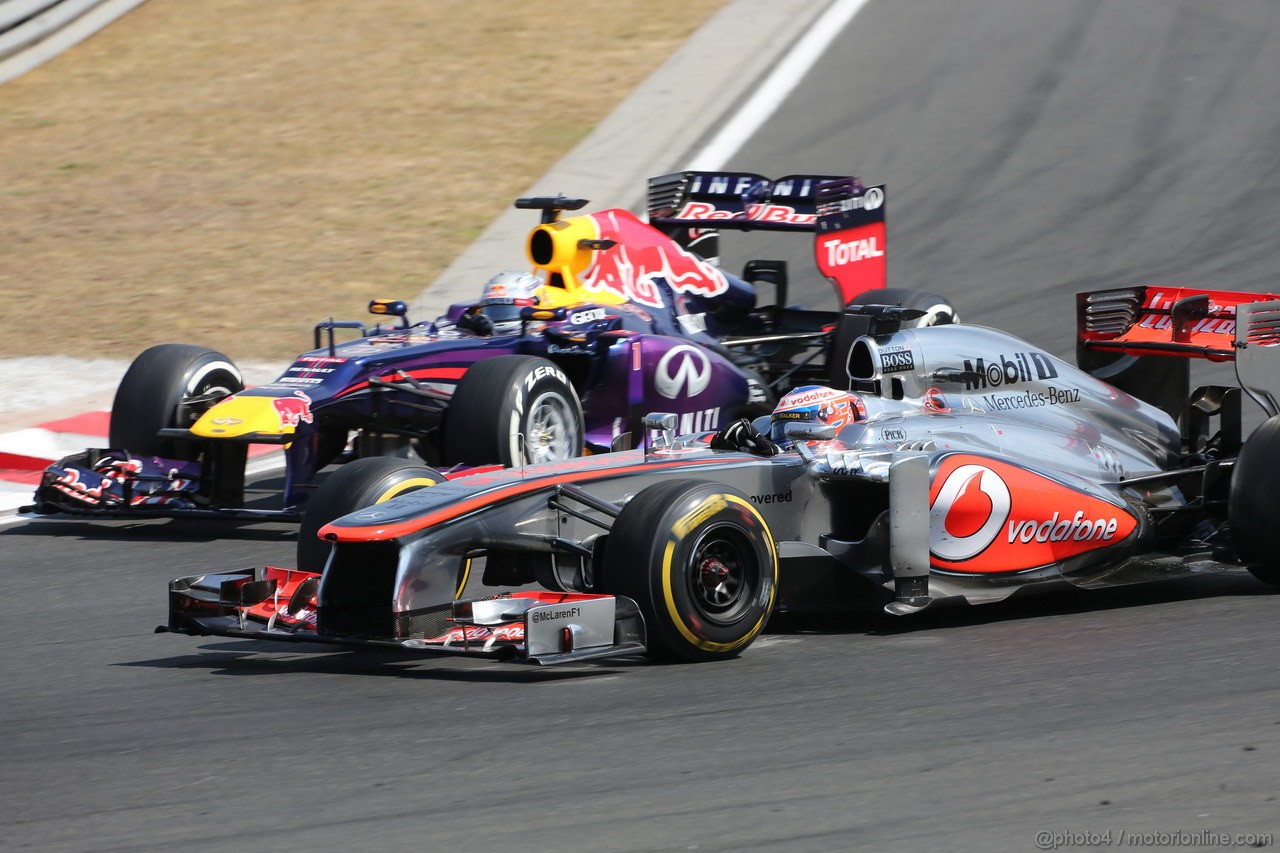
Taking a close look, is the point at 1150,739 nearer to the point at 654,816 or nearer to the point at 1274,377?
the point at 654,816

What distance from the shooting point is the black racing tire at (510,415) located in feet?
32.4

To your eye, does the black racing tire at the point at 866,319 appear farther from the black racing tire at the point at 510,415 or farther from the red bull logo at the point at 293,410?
the red bull logo at the point at 293,410

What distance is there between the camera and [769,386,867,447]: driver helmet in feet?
25.9

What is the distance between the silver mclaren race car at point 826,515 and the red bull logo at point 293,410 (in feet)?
5.74

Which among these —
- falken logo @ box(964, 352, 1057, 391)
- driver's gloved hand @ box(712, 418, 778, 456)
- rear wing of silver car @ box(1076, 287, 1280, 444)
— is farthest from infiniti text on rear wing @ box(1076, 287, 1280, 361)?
driver's gloved hand @ box(712, 418, 778, 456)

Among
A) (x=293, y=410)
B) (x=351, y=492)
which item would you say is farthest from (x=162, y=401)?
(x=351, y=492)

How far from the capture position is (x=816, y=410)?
311 inches

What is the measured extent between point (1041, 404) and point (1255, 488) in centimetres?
106

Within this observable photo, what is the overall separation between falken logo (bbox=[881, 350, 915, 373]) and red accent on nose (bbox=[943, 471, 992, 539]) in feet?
2.65

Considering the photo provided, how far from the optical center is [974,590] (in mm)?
7531

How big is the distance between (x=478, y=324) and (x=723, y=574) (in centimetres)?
465

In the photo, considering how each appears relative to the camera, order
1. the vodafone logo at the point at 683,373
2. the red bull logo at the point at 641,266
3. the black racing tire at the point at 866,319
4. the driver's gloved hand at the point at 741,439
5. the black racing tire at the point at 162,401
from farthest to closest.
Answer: the red bull logo at the point at 641,266 → the black racing tire at the point at 866,319 → the vodafone logo at the point at 683,373 → the black racing tire at the point at 162,401 → the driver's gloved hand at the point at 741,439

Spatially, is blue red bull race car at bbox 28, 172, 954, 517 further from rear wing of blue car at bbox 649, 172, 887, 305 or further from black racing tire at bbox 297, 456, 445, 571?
black racing tire at bbox 297, 456, 445, 571

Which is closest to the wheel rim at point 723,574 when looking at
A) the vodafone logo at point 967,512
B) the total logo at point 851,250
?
the vodafone logo at point 967,512
